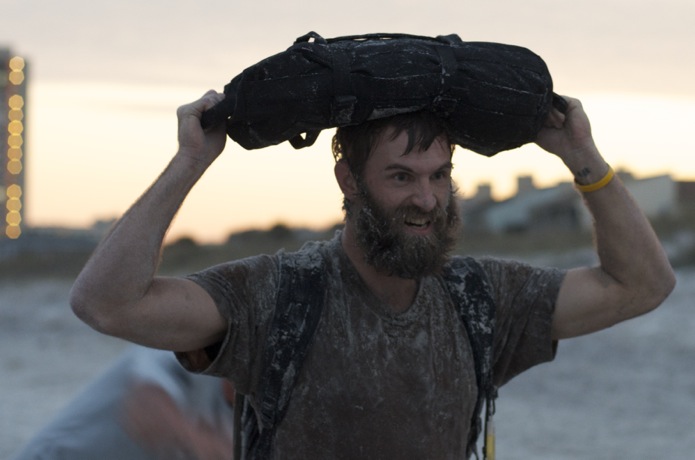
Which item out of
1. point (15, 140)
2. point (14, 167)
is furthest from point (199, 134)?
point (15, 140)

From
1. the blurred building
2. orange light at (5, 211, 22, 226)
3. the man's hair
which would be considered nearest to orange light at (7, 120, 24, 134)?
the blurred building

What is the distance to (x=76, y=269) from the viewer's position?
29344mm

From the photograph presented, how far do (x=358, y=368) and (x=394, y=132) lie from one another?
593mm

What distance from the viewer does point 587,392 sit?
48.0 feet

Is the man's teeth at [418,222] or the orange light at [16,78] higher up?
the orange light at [16,78]

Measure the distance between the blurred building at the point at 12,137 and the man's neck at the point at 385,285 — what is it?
8938 centimetres

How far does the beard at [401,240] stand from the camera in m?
3.40

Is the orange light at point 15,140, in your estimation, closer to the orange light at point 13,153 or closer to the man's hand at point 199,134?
the orange light at point 13,153

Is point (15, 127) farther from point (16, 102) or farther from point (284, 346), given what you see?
point (284, 346)

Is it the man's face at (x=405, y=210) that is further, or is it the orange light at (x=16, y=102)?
the orange light at (x=16, y=102)

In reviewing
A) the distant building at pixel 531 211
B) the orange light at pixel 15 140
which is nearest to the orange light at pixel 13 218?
the orange light at pixel 15 140

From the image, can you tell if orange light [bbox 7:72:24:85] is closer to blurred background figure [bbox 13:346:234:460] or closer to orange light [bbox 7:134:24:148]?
orange light [bbox 7:134:24:148]

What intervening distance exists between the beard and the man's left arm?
41 cm

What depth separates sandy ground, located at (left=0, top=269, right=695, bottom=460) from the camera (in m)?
12.0
